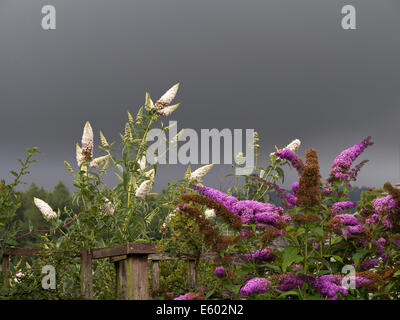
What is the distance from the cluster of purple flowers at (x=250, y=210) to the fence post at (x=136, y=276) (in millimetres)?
843

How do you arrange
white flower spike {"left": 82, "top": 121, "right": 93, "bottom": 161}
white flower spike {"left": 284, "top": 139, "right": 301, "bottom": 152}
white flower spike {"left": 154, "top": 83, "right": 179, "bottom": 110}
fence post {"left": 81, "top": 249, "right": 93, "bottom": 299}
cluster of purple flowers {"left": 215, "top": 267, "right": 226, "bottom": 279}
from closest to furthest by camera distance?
1. cluster of purple flowers {"left": 215, "top": 267, "right": 226, "bottom": 279}
2. fence post {"left": 81, "top": 249, "right": 93, "bottom": 299}
3. white flower spike {"left": 82, "top": 121, "right": 93, "bottom": 161}
4. white flower spike {"left": 154, "top": 83, "right": 179, "bottom": 110}
5. white flower spike {"left": 284, "top": 139, "right": 301, "bottom": 152}

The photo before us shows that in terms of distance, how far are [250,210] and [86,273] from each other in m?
1.97

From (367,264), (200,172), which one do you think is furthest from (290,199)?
(200,172)

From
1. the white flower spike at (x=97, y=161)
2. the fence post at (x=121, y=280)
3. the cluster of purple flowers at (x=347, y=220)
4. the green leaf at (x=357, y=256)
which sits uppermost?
the white flower spike at (x=97, y=161)

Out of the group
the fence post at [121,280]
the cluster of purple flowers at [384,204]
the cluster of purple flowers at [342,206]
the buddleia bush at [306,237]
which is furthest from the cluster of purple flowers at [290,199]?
the fence post at [121,280]

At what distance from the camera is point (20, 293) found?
4586 mm

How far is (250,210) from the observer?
3.56m

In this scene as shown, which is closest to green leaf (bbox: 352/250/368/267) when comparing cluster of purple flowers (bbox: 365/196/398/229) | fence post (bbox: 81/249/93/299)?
cluster of purple flowers (bbox: 365/196/398/229)

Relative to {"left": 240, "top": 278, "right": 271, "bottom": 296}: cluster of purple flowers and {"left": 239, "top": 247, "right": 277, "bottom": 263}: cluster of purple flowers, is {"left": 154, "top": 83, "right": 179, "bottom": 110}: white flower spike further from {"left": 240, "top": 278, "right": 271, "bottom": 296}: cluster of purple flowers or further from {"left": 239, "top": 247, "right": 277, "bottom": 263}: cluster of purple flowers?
{"left": 240, "top": 278, "right": 271, "bottom": 296}: cluster of purple flowers

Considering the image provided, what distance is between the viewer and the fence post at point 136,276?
3.85 metres

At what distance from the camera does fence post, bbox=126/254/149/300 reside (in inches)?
152

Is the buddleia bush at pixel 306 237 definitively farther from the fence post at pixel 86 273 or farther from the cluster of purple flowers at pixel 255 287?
the fence post at pixel 86 273

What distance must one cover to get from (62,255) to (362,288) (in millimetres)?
3066

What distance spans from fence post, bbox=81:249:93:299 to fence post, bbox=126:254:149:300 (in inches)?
29.9
